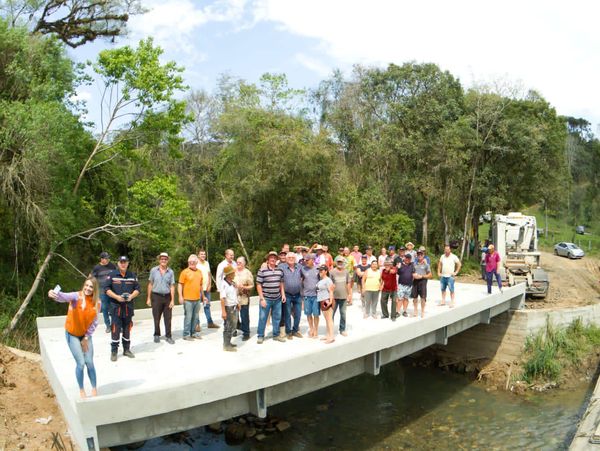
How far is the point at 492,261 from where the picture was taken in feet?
48.6

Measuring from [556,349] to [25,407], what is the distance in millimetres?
15537

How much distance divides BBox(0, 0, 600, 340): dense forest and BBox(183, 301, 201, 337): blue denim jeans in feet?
24.7

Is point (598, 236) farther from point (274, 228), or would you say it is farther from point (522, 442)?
point (522, 442)

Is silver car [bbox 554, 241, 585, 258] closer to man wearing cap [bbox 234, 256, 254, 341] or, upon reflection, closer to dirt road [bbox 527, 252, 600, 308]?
dirt road [bbox 527, 252, 600, 308]

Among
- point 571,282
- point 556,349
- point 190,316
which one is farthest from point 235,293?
point 571,282

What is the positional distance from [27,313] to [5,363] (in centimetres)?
674

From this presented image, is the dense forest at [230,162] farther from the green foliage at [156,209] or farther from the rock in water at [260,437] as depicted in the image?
the rock in water at [260,437]

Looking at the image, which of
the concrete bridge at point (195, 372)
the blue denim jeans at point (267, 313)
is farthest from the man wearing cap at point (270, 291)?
the concrete bridge at point (195, 372)

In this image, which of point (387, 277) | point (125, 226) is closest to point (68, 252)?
point (125, 226)

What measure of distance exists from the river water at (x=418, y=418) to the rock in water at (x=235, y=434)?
0.55 feet

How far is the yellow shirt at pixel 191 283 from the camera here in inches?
375

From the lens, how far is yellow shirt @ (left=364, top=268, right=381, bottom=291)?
38.3 ft

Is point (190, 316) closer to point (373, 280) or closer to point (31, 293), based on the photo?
point (373, 280)

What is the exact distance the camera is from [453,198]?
3209 centimetres
